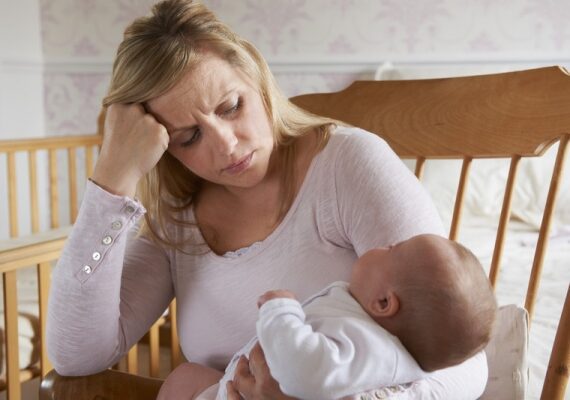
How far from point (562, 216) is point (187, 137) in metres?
1.51

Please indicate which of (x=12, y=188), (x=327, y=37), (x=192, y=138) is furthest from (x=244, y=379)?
(x=327, y=37)

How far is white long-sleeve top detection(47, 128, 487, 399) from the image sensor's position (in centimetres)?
102

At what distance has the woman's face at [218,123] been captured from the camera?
1069 millimetres

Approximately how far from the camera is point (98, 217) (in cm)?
105

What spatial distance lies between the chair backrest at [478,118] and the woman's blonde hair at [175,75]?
0.54ft

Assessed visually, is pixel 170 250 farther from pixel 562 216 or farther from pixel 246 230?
pixel 562 216

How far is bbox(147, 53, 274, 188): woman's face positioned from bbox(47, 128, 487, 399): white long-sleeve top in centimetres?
9

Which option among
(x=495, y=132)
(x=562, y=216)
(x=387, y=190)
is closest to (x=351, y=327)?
(x=387, y=190)

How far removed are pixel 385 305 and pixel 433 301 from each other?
0.06 meters

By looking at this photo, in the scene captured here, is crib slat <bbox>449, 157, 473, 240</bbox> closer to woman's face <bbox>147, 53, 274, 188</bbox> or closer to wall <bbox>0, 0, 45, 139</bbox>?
woman's face <bbox>147, 53, 274, 188</bbox>

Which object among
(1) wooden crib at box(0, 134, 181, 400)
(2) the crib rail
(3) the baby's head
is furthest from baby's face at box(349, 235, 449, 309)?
(2) the crib rail

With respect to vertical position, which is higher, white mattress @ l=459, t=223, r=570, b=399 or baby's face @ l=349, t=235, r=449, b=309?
baby's face @ l=349, t=235, r=449, b=309

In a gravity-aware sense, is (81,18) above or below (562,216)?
above

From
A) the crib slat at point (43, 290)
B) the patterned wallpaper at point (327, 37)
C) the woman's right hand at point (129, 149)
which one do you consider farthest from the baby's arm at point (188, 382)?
the patterned wallpaper at point (327, 37)
